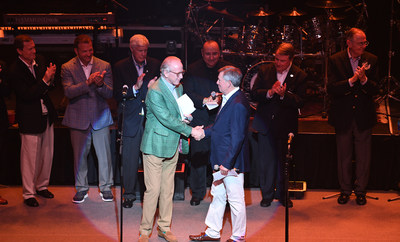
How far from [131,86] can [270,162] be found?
6.04 feet

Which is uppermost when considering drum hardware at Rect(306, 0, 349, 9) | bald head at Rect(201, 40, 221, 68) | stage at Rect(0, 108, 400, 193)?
drum hardware at Rect(306, 0, 349, 9)

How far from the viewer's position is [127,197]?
576cm

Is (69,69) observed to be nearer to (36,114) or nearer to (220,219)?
(36,114)

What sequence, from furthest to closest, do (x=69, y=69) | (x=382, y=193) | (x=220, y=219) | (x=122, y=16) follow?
(x=122, y=16), (x=382, y=193), (x=69, y=69), (x=220, y=219)

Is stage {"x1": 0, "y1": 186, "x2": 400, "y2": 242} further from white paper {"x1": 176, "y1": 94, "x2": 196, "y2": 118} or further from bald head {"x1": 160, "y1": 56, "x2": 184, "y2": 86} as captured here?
bald head {"x1": 160, "y1": 56, "x2": 184, "y2": 86}

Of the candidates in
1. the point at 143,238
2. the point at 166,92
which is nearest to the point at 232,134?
the point at 166,92

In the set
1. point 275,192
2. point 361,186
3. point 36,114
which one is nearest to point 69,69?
point 36,114

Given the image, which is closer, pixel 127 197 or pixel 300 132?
pixel 127 197

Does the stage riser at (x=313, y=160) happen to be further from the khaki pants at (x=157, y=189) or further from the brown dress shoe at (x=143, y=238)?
the brown dress shoe at (x=143, y=238)

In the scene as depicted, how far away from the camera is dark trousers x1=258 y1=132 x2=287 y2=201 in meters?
5.76

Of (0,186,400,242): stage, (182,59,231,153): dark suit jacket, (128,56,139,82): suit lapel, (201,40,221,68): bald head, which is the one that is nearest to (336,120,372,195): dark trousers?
(0,186,400,242): stage

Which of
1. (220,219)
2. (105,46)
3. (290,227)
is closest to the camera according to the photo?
(220,219)

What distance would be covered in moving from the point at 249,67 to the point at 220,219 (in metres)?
5.05

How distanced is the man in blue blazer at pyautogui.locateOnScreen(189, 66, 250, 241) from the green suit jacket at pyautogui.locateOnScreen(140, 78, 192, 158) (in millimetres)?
327
